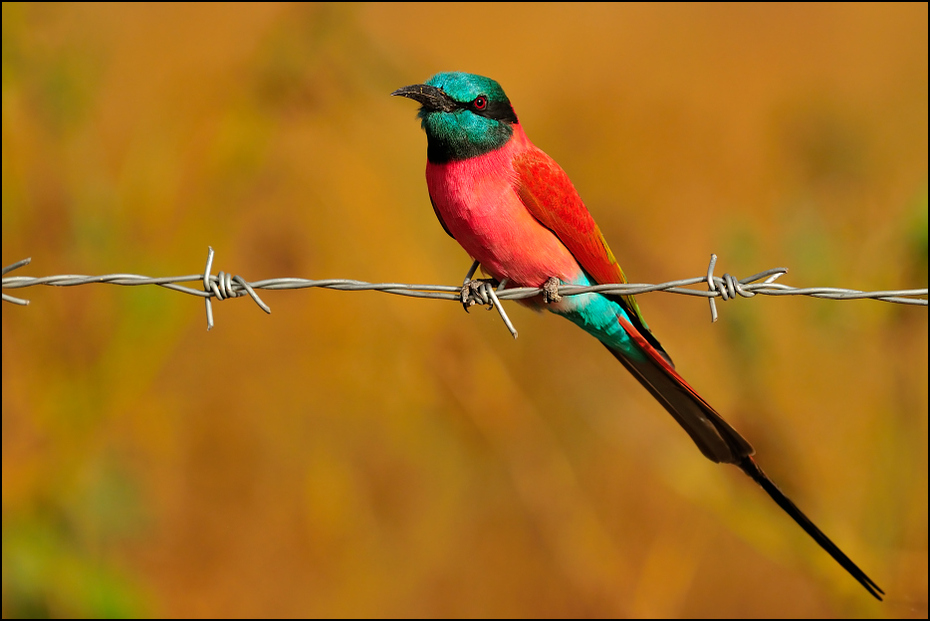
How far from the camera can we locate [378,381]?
4.88m

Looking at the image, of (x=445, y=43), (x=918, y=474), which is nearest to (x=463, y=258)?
(x=918, y=474)

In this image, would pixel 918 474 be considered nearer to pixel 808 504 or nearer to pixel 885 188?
pixel 808 504

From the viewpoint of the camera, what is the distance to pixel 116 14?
744cm

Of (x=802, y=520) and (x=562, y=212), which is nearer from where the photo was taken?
(x=802, y=520)

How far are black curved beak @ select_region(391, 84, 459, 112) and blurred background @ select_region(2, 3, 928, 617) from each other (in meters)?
1.13

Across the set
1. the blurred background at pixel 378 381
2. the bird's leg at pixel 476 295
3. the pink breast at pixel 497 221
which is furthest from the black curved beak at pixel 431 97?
the blurred background at pixel 378 381

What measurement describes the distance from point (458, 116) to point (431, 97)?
0.14 meters

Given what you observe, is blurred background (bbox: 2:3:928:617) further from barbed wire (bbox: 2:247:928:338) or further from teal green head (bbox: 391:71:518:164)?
barbed wire (bbox: 2:247:928:338)

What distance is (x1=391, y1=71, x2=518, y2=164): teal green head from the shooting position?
3301 mm

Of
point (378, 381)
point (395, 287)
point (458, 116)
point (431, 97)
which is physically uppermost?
point (431, 97)

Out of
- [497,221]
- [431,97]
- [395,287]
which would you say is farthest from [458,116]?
[395,287]

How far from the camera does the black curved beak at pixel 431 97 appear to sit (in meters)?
3.29

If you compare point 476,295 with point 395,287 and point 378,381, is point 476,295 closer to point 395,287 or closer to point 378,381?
point 395,287

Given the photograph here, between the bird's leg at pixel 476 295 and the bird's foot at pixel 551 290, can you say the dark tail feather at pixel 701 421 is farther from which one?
the bird's leg at pixel 476 295
